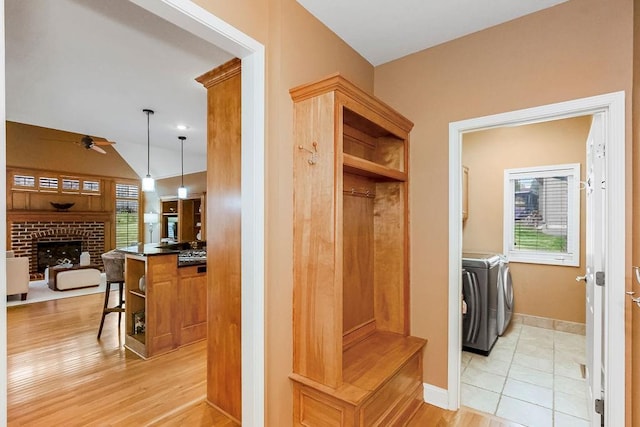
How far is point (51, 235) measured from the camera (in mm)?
7434

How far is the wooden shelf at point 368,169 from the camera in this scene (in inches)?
74.7

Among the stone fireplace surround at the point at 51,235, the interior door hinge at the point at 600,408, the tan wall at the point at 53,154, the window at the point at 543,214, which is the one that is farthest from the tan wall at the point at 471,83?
the stone fireplace surround at the point at 51,235

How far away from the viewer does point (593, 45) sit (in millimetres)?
1892

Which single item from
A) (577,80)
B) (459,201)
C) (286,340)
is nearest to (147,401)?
(286,340)

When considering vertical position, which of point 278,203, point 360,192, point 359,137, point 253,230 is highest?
point 359,137

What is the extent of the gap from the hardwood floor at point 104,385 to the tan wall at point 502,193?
8.02 feet

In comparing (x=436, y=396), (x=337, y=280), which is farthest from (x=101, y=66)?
(x=436, y=396)

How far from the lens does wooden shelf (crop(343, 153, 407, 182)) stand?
190 cm

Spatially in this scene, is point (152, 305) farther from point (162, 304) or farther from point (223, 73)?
point (223, 73)

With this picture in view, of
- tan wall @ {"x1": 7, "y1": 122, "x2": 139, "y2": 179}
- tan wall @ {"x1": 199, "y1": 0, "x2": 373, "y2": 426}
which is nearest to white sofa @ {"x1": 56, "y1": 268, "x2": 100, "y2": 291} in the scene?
Answer: tan wall @ {"x1": 7, "y1": 122, "x2": 139, "y2": 179}

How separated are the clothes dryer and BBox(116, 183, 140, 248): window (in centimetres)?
870

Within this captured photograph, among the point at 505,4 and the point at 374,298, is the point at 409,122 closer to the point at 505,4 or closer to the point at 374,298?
the point at 505,4

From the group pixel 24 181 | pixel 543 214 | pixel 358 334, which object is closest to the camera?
pixel 358 334

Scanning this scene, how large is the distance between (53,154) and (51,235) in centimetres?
192
